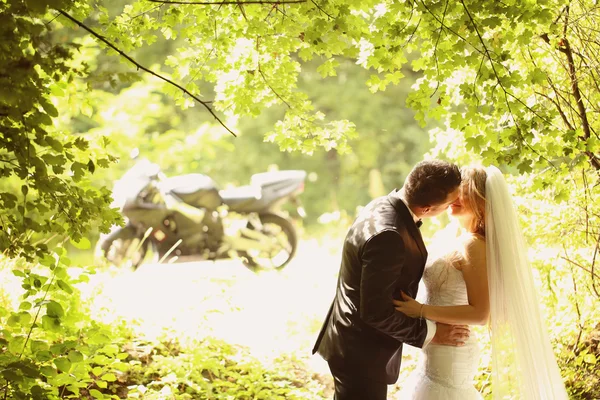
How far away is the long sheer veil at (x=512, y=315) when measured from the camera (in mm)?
3057

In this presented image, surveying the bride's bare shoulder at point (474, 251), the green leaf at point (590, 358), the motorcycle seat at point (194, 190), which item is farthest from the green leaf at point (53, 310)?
the motorcycle seat at point (194, 190)

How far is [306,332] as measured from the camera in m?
6.11

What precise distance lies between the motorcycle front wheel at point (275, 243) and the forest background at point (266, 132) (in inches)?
45.9

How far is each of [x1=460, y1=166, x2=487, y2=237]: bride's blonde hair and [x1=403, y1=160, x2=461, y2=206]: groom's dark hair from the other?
0.32 metres

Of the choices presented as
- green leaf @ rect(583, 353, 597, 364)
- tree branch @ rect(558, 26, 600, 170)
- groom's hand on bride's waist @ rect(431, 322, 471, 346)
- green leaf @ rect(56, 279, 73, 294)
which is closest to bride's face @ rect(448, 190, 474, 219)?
groom's hand on bride's waist @ rect(431, 322, 471, 346)

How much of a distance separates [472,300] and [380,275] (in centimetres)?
64

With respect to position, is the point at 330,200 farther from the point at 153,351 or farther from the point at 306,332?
the point at 153,351

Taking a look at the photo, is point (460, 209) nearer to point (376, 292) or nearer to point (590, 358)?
point (376, 292)

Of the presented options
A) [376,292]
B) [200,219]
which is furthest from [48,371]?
Result: [200,219]

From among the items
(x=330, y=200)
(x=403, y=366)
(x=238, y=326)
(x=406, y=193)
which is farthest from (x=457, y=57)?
(x=330, y=200)

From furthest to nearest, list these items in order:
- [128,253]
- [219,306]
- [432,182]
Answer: [128,253] → [219,306] → [432,182]

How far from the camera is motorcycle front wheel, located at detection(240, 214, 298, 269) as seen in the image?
319 inches

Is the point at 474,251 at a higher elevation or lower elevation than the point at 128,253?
lower

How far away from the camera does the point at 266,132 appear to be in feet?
14.5
